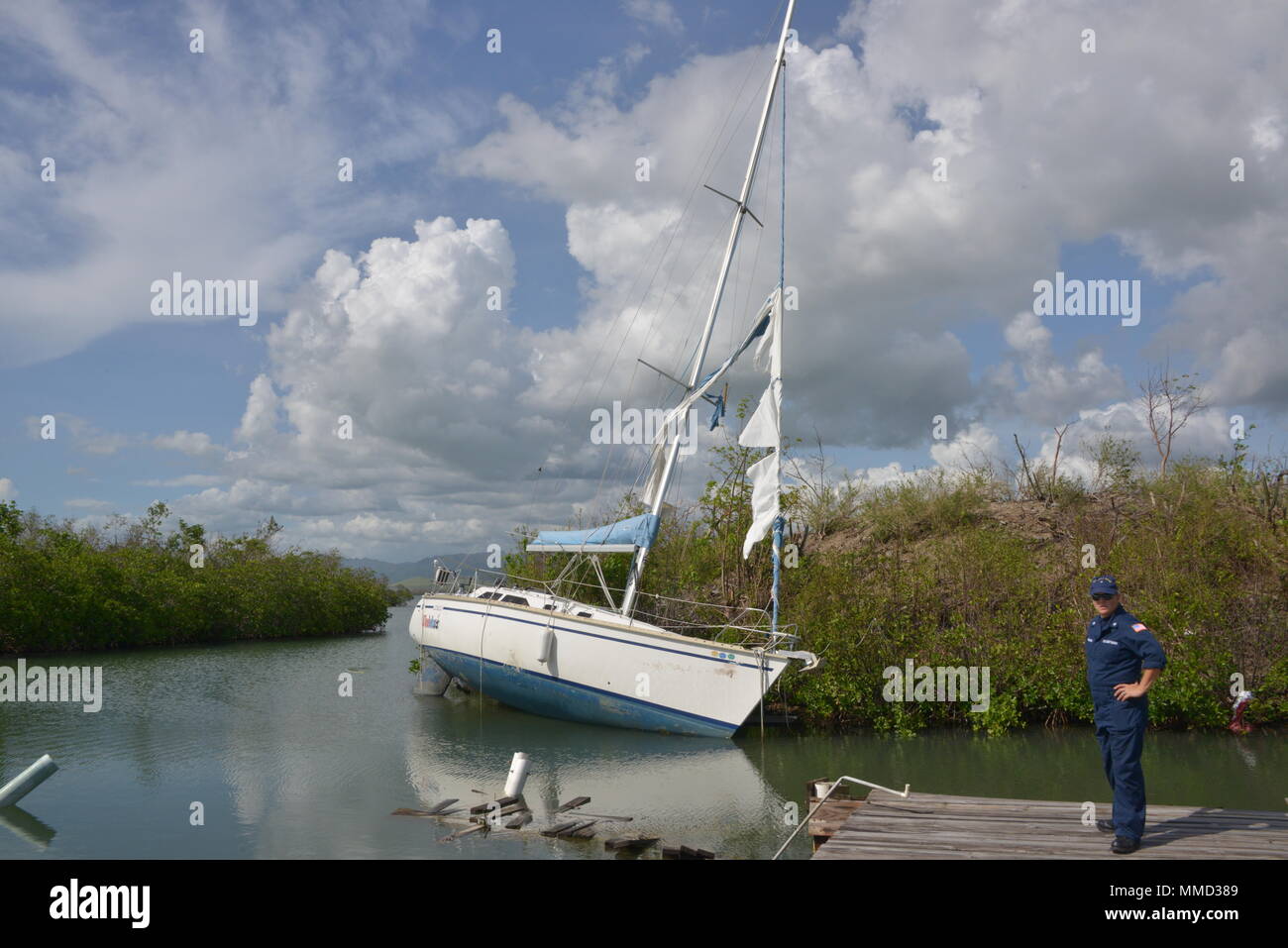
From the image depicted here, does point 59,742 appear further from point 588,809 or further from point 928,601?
point 928,601

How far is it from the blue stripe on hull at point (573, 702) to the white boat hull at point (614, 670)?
0.06 ft

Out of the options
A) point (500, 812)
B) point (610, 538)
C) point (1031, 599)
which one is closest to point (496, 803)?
point (500, 812)

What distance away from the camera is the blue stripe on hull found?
1664 centimetres

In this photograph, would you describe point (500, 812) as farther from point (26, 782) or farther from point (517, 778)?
point (26, 782)

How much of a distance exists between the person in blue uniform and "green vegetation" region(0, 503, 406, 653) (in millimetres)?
34888

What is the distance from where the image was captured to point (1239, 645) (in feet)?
56.1

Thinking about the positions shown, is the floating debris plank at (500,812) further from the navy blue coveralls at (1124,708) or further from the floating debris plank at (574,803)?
the navy blue coveralls at (1124,708)

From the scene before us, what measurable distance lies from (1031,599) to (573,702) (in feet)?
30.7

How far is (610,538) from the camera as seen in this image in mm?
18875

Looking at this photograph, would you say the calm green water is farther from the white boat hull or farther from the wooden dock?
the wooden dock

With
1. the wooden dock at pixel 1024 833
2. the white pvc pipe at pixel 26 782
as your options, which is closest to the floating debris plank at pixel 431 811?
the white pvc pipe at pixel 26 782

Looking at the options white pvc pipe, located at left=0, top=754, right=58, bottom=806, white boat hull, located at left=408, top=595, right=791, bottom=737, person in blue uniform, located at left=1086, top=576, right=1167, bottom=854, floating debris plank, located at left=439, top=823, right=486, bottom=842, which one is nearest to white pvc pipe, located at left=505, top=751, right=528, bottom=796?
floating debris plank, located at left=439, top=823, right=486, bottom=842
